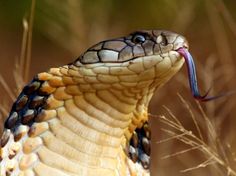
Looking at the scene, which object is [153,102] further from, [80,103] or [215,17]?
[80,103]

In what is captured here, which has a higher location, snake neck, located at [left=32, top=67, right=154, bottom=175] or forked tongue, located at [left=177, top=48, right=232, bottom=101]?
→ forked tongue, located at [left=177, top=48, right=232, bottom=101]

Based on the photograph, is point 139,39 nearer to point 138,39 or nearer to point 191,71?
point 138,39

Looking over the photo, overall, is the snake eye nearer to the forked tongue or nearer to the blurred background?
the forked tongue

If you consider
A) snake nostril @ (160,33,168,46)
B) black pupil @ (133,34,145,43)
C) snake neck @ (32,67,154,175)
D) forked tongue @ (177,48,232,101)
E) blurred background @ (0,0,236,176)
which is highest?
snake nostril @ (160,33,168,46)

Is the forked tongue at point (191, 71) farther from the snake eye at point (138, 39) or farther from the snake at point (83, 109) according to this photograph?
the snake eye at point (138, 39)

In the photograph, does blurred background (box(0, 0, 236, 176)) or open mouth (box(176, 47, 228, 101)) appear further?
blurred background (box(0, 0, 236, 176))

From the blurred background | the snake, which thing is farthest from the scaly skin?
the blurred background

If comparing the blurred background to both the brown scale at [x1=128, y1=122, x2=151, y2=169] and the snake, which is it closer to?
the brown scale at [x1=128, y1=122, x2=151, y2=169]

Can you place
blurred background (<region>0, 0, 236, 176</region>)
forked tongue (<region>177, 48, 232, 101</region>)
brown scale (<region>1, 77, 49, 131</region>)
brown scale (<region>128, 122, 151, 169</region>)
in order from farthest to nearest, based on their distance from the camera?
blurred background (<region>0, 0, 236, 176</region>), brown scale (<region>128, 122, 151, 169</region>), brown scale (<region>1, 77, 49, 131</region>), forked tongue (<region>177, 48, 232, 101</region>)

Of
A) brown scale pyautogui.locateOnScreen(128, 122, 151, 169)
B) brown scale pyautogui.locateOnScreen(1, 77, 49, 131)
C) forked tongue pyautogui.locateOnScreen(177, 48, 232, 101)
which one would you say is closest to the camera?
forked tongue pyautogui.locateOnScreen(177, 48, 232, 101)
